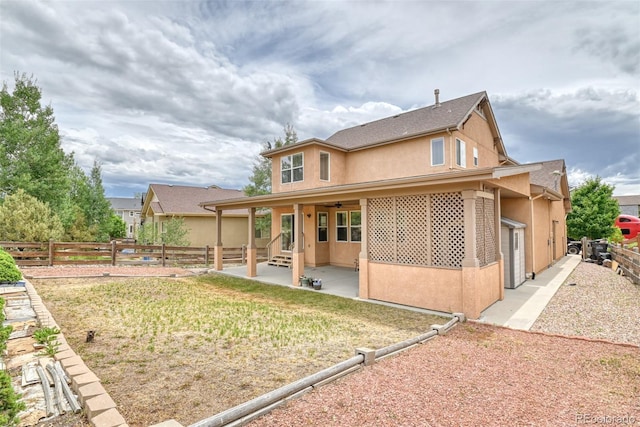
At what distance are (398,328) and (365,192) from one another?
3.72m

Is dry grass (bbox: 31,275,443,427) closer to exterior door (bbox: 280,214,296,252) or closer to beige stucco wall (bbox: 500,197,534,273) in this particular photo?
exterior door (bbox: 280,214,296,252)

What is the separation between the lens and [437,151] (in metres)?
12.2

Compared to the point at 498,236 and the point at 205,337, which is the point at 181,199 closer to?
the point at 205,337

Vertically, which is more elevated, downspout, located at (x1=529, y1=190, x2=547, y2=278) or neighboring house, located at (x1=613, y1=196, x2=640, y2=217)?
neighboring house, located at (x1=613, y1=196, x2=640, y2=217)

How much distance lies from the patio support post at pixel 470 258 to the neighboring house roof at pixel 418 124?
5.50 metres

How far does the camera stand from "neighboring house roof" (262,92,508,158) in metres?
12.6

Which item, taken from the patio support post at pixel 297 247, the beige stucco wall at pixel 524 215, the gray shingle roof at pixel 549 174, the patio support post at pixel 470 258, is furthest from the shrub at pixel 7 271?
the gray shingle roof at pixel 549 174

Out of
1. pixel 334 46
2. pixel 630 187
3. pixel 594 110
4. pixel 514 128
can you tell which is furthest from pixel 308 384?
pixel 630 187

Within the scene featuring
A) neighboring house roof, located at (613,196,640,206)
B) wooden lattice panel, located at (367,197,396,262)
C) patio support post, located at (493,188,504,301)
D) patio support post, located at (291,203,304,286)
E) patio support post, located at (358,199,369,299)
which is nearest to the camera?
wooden lattice panel, located at (367,197,396,262)

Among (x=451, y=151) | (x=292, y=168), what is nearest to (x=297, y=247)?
(x=292, y=168)

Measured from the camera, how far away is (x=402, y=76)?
1474 cm

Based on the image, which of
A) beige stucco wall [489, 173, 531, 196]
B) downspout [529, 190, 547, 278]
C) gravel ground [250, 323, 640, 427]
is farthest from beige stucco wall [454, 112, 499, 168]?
gravel ground [250, 323, 640, 427]

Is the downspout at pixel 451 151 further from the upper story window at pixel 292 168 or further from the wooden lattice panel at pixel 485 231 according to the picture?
the upper story window at pixel 292 168

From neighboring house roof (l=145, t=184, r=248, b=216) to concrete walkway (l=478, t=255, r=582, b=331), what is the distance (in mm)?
18365
